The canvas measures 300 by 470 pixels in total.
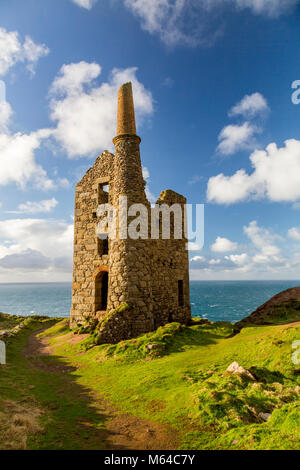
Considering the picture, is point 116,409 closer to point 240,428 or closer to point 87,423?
point 87,423

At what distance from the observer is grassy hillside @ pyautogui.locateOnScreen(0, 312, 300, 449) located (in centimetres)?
509

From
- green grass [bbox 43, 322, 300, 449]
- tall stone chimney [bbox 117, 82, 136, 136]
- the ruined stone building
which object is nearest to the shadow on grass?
green grass [bbox 43, 322, 300, 449]

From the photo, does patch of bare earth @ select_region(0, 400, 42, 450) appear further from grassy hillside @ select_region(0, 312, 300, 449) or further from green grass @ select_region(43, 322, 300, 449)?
green grass @ select_region(43, 322, 300, 449)

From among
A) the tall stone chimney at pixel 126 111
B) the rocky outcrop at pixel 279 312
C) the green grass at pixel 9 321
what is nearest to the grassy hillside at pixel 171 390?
the rocky outcrop at pixel 279 312

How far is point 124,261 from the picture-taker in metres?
14.7

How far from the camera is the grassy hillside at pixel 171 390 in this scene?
16.7 feet

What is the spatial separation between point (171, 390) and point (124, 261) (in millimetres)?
8202

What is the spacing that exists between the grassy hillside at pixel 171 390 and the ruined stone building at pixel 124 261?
8.27 ft

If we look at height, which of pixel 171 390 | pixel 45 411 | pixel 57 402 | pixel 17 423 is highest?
pixel 17 423

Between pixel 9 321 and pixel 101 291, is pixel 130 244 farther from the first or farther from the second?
pixel 9 321

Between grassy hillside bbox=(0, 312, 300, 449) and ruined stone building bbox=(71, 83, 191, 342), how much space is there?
252 cm

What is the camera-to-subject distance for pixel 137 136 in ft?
54.1

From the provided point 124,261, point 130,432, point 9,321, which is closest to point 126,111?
point 124,261

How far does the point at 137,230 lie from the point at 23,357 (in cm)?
871
